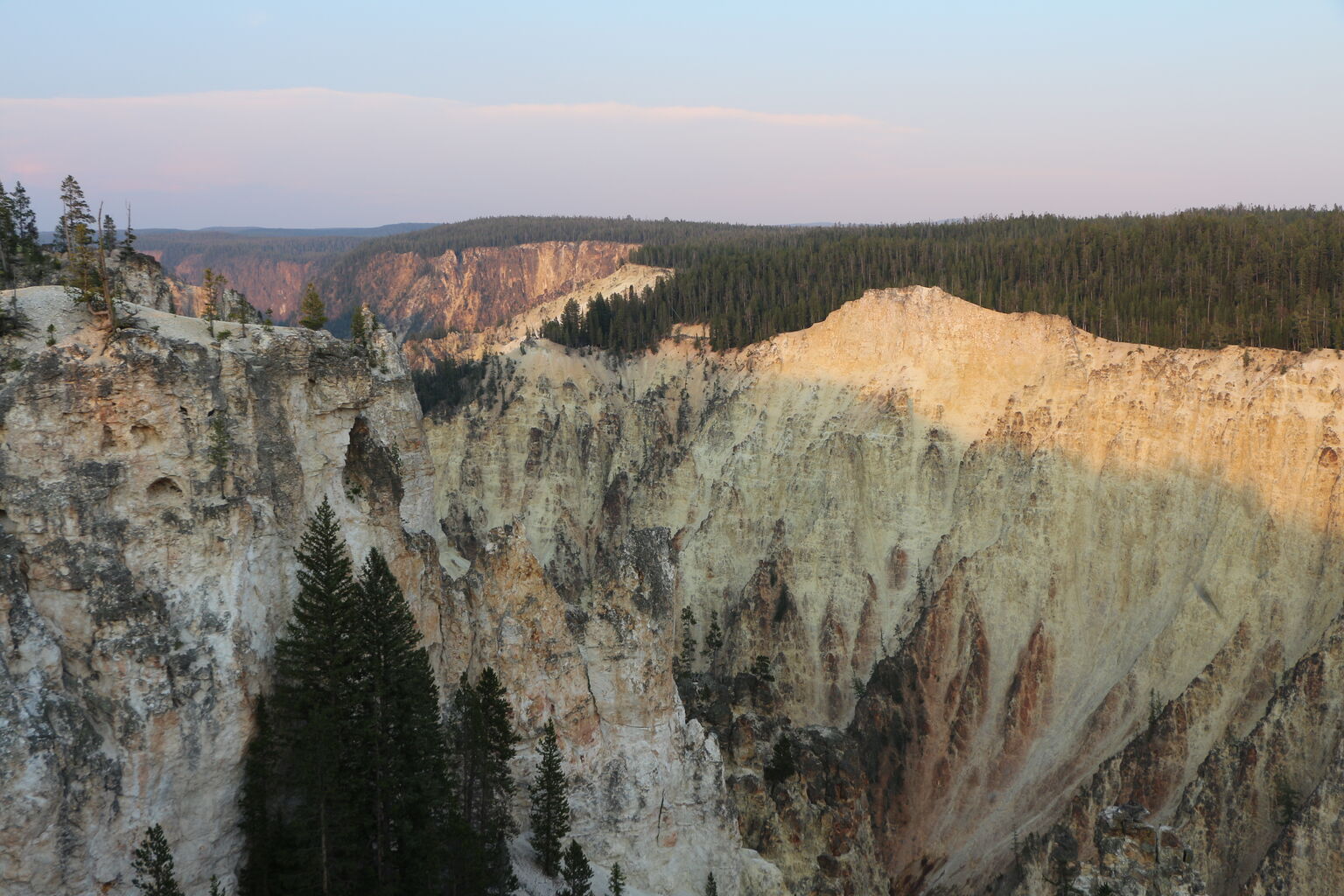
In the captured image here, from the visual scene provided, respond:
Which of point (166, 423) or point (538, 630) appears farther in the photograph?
point (538, 630)

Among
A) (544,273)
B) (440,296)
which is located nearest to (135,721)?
(544,273)

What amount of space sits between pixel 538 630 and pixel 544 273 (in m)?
151

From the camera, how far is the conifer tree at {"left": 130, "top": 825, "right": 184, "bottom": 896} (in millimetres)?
20609

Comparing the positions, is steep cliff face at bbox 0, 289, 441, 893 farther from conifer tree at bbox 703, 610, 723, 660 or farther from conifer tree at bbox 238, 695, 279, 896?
conifer tree at bbox 703, 610, 723, 660

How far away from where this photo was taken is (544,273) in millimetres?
177750

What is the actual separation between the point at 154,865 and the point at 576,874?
11.5 metres

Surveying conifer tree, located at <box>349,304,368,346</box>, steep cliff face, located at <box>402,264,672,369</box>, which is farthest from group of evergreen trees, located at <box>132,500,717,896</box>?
steep cliff face, located at <box>402,264,672,369</box>

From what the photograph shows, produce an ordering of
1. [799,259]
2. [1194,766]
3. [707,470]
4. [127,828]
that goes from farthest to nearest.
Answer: [799,259]
[707,470]
[1194,766]
[127,828]

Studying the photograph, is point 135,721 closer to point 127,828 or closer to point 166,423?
point 127,828

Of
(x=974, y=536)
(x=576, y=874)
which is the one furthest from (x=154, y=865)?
(x=974, y=536)

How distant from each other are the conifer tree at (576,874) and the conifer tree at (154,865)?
35.1 feet

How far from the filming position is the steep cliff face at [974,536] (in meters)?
47.4

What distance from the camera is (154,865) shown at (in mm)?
20797

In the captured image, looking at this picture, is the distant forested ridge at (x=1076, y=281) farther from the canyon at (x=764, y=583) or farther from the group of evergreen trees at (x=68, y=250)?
the group of evergreen trees at (x=68, y=250)
